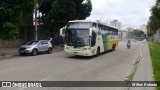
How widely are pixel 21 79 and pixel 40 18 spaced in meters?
29.7

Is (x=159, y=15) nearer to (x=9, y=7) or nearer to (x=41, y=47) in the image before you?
(x=41, y=47)

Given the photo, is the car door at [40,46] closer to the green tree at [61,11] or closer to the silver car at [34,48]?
the silver car at [34,48]

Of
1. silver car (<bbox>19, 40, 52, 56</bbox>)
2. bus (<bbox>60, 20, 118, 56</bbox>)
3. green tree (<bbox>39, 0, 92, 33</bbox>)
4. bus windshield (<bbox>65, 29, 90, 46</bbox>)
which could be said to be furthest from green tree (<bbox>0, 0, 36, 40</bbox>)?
green tree (<bbox>39, 0, 92, 33</bbox>)

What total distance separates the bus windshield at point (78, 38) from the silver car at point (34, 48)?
16.7 ft

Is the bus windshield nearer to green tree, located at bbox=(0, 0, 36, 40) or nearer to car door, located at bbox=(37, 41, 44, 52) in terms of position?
green tree, located at bbox=(0, 0, 36, 40)

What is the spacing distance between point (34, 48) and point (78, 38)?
6.17m

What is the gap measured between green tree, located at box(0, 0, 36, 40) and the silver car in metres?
2.02

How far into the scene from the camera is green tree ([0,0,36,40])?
25.2 metres

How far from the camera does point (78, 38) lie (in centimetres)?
2355

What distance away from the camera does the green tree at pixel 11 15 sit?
82.5ft

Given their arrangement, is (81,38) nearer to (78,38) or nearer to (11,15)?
(78,38)

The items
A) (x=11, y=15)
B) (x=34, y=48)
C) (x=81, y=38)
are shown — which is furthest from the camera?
(x=34, y=48)

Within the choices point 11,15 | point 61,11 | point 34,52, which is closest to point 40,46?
point 34,52

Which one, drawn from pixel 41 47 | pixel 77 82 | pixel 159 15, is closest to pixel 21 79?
pixel 77 82
